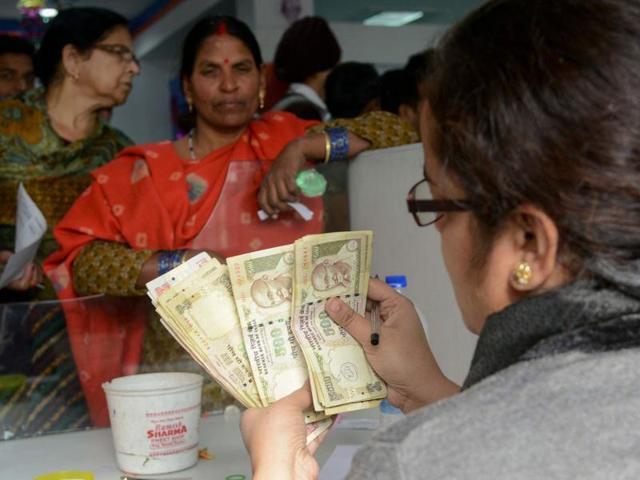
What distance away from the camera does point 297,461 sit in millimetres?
1158

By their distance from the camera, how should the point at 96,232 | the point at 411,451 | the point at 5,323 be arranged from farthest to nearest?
the point at 96,232, the point at 5,323, the point at 411,451

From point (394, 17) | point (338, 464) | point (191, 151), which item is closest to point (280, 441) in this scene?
point (338, 464)

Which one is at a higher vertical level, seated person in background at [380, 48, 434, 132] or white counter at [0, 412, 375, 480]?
seated person in background at [380, 48, 434, 132]

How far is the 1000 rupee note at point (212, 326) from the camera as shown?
1.30 m

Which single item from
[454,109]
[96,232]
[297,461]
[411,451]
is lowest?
[297,461]

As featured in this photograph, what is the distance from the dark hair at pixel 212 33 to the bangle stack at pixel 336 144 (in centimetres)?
35

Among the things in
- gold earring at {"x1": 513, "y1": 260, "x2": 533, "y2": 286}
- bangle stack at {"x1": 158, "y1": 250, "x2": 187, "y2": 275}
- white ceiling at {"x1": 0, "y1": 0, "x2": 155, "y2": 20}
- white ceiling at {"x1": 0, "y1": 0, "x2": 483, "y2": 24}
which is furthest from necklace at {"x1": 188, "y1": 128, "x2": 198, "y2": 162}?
white ceiling at {"x1": 0, "y1": 0, "x2": 155, "y2": 20}

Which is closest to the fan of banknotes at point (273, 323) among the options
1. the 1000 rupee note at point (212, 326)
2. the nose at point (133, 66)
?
the 1000 rupee note at point (212, 326)

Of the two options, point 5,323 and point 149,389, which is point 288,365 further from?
point 5,323

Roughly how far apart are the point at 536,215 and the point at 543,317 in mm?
96

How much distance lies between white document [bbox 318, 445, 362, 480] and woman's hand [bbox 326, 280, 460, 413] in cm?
17

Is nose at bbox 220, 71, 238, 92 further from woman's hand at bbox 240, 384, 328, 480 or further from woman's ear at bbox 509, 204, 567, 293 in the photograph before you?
woman's ear at bbox 509, 204, 567, 293

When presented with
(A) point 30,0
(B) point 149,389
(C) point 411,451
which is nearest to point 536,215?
(C) point 411,451

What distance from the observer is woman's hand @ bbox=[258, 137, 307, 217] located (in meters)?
2.07
